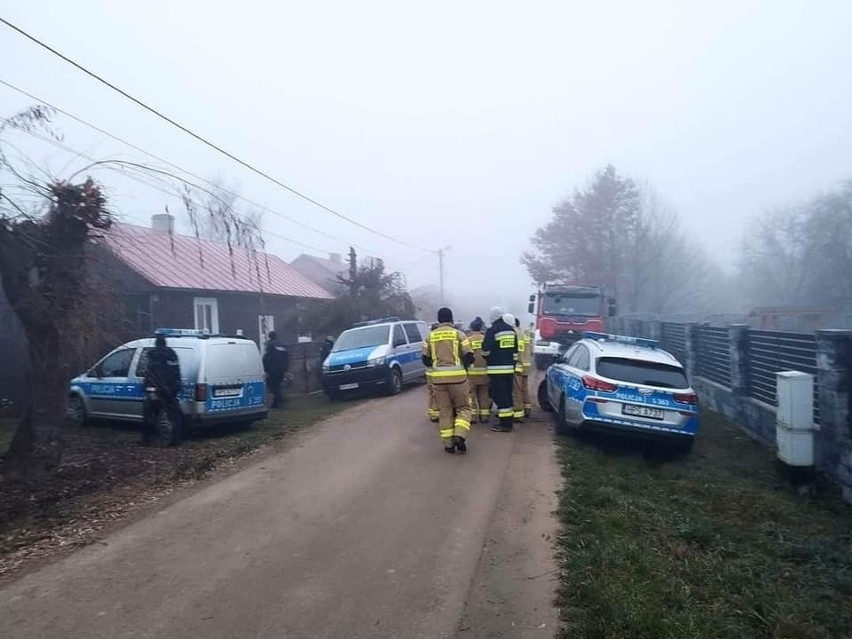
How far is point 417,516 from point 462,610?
1.95 metres

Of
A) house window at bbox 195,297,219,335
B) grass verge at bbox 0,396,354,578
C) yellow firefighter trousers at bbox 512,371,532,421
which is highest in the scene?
house window at bbox 195,297,219,335

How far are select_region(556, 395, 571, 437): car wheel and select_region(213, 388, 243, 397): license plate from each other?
5.17 metres

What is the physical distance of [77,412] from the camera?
482 inches

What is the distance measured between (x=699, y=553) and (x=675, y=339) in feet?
42.2

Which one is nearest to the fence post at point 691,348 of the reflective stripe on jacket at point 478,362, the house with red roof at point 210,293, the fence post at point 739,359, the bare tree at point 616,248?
the fence post at point 739,359

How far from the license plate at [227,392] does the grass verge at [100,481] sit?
67 centimetres

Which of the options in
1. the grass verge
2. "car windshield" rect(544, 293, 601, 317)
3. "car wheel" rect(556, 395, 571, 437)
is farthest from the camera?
"car windshield" rect(544, 293, 601, 317)

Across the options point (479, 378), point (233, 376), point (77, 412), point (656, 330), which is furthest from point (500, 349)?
point (656, 330)

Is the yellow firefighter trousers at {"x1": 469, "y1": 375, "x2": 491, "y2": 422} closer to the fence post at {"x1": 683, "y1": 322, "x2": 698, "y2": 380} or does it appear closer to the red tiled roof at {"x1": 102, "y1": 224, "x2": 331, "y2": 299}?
the fence post at {"x1": 683, "y1": 322, "x2": 698, "y2": 380}

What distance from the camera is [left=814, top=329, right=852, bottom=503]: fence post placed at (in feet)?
23.6

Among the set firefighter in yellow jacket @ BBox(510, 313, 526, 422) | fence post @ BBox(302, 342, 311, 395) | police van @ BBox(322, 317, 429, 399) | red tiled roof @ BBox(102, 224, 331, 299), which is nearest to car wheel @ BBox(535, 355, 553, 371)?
police van @ BBox(322, 317, 429, 399)

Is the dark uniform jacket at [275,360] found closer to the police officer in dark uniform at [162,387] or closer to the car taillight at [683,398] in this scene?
the police officer in dark uniform at [162,387]

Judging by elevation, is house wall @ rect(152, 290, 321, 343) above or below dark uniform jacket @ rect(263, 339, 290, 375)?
above

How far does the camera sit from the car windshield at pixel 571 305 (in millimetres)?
23766
